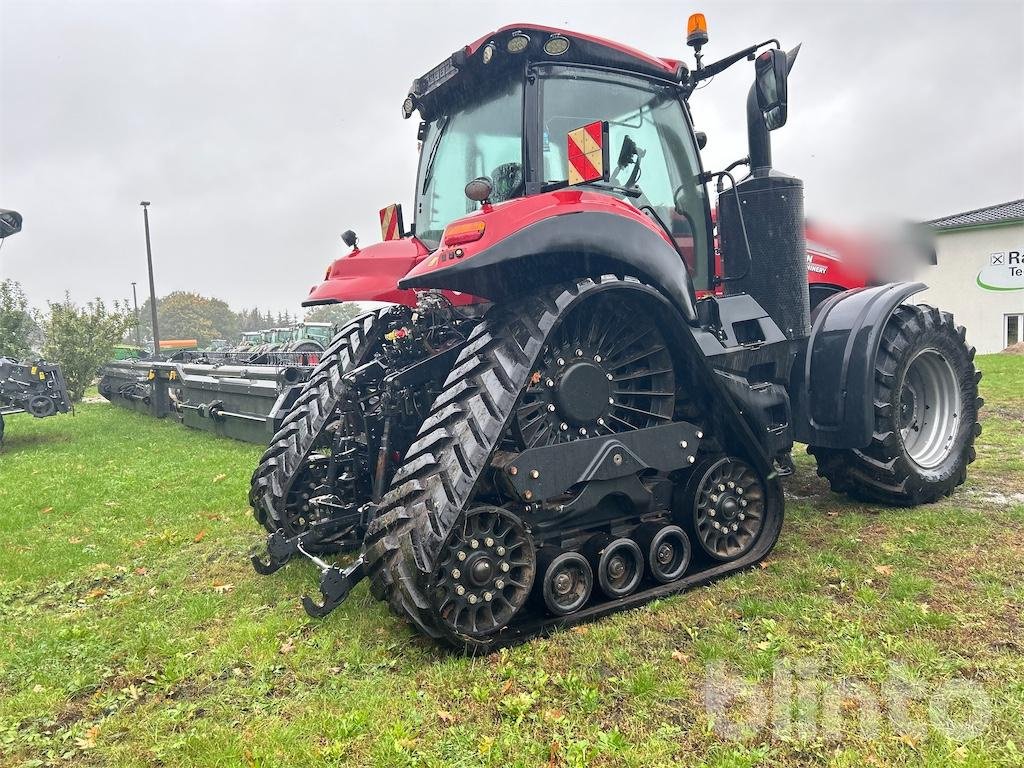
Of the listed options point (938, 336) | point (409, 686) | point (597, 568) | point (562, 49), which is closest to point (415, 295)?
point (562, 49)

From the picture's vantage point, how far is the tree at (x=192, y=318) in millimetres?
68375

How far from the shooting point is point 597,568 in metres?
3.35

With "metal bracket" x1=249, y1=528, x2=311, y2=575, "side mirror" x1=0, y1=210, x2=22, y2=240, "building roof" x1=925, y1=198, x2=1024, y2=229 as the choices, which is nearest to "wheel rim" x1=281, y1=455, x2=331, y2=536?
"metal bracket" x1=249, y1=528, x2=311, y2=575

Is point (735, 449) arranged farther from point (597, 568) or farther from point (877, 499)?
point (877, 499)

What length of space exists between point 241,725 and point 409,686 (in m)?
0.62

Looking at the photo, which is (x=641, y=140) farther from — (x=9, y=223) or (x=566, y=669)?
(x=9, y=223)

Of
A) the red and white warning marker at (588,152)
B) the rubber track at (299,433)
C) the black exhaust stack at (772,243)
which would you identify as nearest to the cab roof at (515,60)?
the red and white warning marker at (588,152)

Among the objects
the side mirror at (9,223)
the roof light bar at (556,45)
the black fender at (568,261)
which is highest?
the side mirror at (9,223)

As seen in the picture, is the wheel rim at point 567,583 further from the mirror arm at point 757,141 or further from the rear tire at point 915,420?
the mirror arm at point 757,141

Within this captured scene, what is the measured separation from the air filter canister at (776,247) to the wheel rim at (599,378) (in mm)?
1153

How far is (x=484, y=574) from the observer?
9.59 ft

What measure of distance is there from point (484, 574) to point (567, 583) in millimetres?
490

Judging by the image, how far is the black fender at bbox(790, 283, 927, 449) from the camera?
4305 millimetres

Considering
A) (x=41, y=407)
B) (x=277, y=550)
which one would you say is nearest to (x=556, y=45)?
(x=277, y=550)
